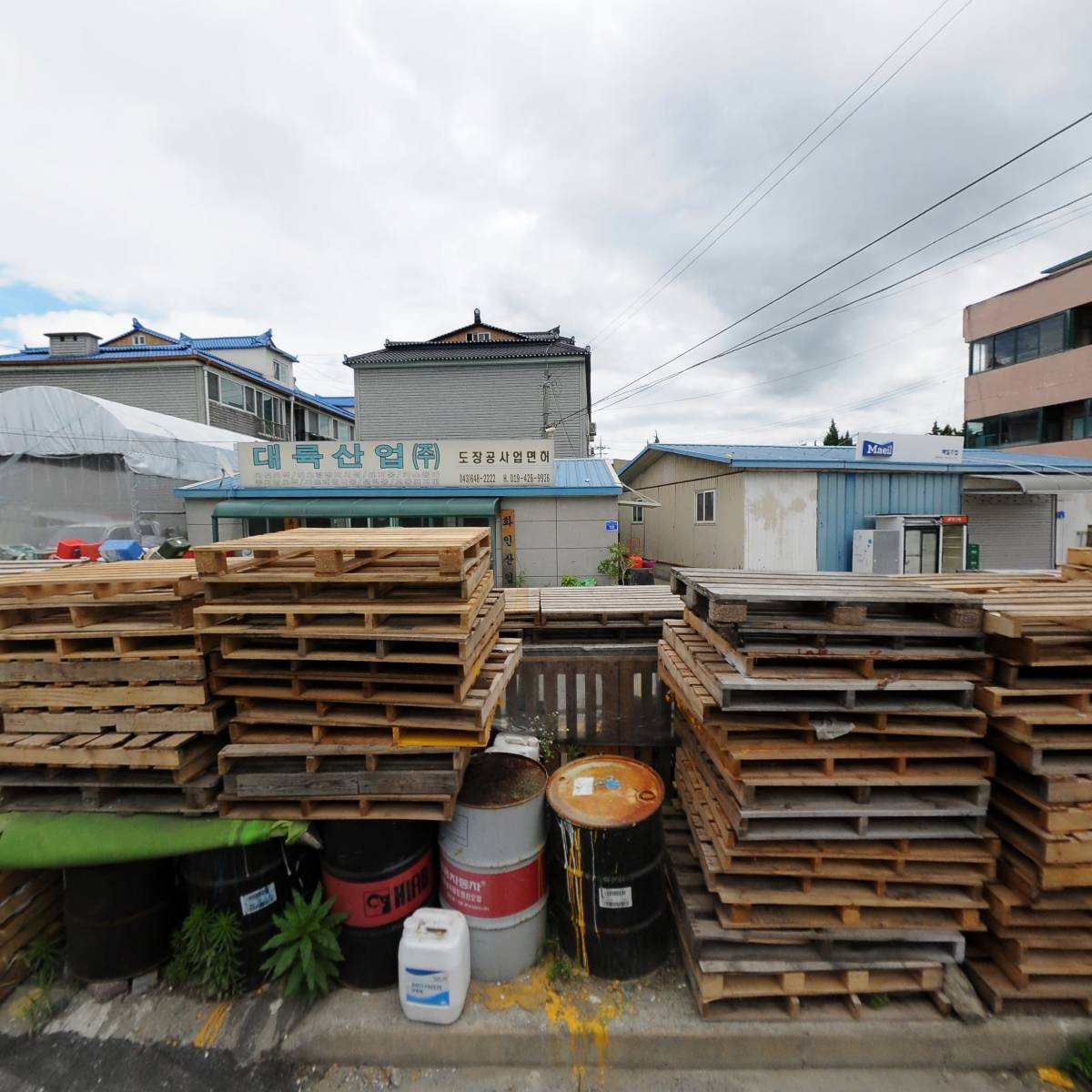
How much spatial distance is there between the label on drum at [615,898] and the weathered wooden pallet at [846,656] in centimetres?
160

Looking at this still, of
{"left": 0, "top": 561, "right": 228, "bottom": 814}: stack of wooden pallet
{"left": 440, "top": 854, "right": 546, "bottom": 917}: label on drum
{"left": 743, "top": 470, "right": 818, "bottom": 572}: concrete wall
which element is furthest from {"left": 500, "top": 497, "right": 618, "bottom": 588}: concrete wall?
{"left": 0, "top": 561, "right": 228, "bottom": 814}: stack of wooden pallet

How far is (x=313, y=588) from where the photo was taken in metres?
3.30

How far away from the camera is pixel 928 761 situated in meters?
3.05

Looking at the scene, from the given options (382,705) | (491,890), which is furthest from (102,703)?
(491,890)

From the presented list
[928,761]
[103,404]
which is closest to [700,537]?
[928,761]

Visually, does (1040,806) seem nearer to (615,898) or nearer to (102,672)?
(615,898)

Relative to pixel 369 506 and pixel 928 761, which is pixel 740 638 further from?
pixel 369 506

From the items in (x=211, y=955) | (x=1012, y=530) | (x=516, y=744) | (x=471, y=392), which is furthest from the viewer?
(x=471, y=392)

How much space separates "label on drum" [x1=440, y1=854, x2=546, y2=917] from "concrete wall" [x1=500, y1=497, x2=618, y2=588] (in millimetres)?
9686

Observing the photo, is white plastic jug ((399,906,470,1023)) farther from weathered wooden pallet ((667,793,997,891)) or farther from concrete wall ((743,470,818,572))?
concrete wall ((743,470,818,572))

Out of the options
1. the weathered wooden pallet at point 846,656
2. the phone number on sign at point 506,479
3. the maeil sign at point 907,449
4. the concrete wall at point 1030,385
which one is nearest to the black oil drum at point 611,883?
the weathered wooden pallet at point 846,656

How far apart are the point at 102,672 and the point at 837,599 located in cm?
463

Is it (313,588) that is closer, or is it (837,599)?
(837,599)

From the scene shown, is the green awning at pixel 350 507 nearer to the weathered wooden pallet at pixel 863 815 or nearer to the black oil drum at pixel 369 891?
the black oil drum at pixel 369 891
